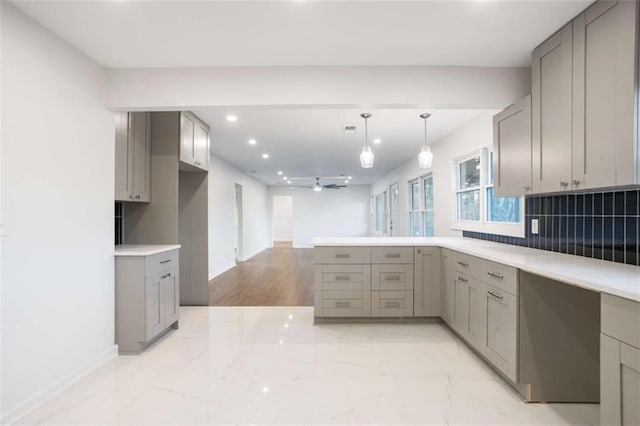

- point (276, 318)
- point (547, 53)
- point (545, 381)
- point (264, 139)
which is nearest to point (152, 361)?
point (276, 318)

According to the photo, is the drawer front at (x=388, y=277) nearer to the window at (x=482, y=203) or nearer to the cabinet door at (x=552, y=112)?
the window at (x=482, y=203)

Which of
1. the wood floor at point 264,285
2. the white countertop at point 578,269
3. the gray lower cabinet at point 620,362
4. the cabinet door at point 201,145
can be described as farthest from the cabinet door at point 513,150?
the cabinet door at point 201,145

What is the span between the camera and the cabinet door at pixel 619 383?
1324mm

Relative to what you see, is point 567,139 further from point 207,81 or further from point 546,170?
point 207,81

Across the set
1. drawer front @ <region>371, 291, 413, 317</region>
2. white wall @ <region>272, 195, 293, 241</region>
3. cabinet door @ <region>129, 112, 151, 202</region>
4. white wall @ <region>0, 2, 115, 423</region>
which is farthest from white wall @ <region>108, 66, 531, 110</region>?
white wall @ <region>272, 195, 293, 241</region>

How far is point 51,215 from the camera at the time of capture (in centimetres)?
217

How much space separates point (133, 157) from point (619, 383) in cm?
387

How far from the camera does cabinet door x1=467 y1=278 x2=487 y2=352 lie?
101 inches

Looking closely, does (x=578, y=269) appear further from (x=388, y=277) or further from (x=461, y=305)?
(x=388, y=277)

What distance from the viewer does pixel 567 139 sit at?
2.09 meters

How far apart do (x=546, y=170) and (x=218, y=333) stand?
3.20 metres

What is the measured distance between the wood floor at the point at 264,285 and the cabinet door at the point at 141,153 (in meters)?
1.85

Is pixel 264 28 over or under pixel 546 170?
over

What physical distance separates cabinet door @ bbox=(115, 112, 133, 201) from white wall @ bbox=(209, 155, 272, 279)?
9.34ft
